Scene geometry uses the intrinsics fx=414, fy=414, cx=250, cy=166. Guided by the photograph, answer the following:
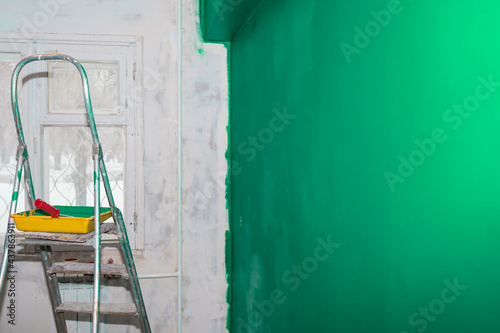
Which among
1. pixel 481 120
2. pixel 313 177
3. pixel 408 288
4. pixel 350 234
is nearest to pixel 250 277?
pixel 313 177

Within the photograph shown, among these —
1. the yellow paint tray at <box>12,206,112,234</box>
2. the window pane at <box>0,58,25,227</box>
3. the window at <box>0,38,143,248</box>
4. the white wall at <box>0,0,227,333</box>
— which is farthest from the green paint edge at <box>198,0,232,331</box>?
the window pane at <box>0,58,25,227</box>

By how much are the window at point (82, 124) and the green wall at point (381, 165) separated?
3.49 ft

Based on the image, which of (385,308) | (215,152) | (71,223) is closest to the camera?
(385,308)

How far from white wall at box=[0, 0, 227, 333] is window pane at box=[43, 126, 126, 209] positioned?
0.19 metres

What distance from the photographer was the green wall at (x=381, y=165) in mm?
707

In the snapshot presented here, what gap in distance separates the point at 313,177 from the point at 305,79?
1.17 ft

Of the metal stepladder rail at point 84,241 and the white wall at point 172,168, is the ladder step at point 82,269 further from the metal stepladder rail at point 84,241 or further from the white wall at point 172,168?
the white wall at point 172,168

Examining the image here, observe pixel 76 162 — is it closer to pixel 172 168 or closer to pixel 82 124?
pixel 82 124

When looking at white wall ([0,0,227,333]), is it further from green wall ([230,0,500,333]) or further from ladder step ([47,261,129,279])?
green wall ([230,0,500,333])

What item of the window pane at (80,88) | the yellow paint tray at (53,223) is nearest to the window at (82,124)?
the window pane at (80,88)

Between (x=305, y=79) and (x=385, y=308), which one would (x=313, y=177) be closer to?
(x=305, y=79)

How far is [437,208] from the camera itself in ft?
2.63

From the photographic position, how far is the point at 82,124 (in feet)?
8.62

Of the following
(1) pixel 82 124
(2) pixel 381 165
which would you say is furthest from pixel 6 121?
(2) pixel 381 165
